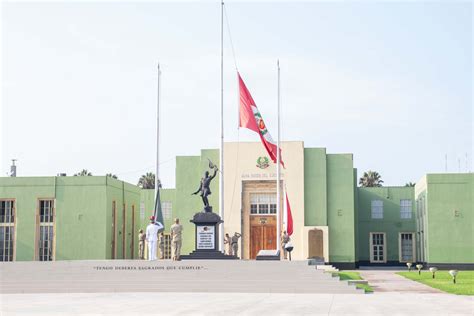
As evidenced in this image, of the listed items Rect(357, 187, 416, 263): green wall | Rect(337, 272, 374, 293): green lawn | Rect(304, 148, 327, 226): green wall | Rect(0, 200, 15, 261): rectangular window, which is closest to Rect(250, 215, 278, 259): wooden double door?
Rect(304, 148, 327, 226): green wall

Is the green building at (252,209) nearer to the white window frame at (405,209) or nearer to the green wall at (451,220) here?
the green wall at (451,220)

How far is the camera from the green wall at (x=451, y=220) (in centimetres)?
4903

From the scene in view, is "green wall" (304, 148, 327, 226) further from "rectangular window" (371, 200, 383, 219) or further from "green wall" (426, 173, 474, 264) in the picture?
"rectangular window" (371, 200, 383, 219)

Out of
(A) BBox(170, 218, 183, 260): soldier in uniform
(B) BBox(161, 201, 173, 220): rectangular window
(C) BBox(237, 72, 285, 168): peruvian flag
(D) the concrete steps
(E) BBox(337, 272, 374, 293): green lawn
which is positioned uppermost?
(C) BBox(237, 72, 285, 168): peruvian flag

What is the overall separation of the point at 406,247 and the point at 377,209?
11.7 feet

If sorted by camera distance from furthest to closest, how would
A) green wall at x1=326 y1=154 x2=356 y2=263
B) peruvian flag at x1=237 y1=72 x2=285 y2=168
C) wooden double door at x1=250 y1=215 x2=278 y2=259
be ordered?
wooden double door at x1=250 y1=215 x2=278 y2=259, green wall at x1=326 y1=154 x2=356 y2=263, peruvian flag at x1=237 y1=72 x2=285 y2=168

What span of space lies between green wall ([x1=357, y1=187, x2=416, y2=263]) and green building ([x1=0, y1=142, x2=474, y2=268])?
841 cm

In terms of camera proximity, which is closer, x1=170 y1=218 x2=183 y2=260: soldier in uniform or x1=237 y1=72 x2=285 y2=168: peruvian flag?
x1=170 y1=218 x2=183 y2=260: soldier in uniform

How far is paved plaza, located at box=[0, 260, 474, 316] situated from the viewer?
2009cm

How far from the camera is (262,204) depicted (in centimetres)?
4938

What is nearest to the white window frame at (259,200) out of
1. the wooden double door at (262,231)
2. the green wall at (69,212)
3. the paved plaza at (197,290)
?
the wooden double door at (262,231)

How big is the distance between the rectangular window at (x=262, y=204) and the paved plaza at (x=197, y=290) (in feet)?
55.9

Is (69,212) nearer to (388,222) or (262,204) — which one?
(262,204)

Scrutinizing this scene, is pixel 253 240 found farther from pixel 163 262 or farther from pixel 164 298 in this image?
pixel 164 298
